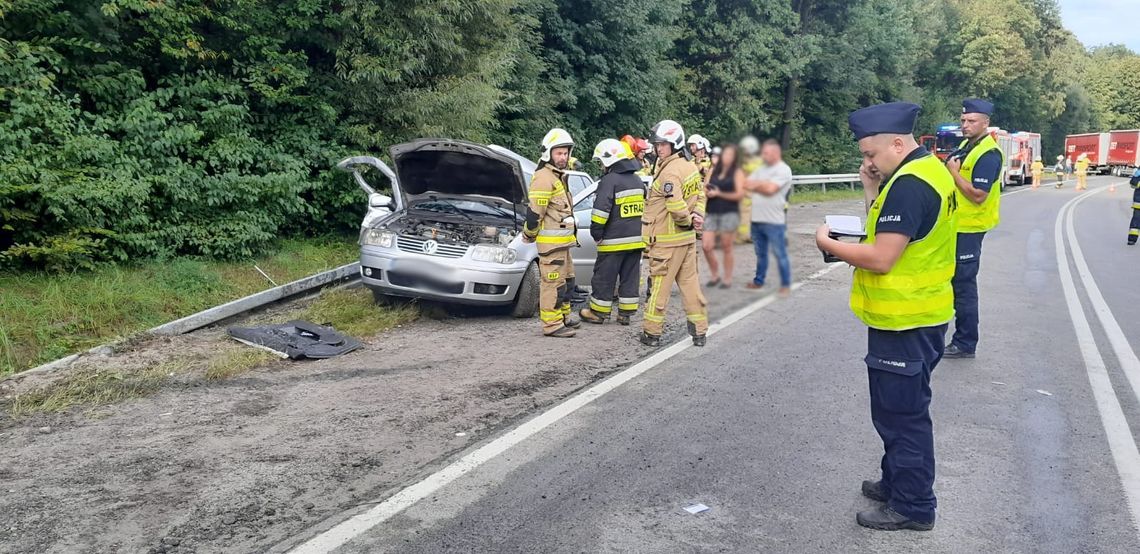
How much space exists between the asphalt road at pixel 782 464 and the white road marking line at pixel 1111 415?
19 millimetres

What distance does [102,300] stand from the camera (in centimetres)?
770

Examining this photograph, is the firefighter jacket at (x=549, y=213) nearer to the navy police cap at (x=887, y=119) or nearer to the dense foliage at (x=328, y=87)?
the dense foliage at (x=328, y=87)

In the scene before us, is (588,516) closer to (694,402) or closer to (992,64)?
(694,402)

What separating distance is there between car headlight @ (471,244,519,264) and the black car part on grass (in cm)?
149

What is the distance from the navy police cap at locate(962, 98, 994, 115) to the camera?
6.52 metres

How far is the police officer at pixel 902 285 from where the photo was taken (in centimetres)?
354

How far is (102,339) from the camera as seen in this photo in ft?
23.4

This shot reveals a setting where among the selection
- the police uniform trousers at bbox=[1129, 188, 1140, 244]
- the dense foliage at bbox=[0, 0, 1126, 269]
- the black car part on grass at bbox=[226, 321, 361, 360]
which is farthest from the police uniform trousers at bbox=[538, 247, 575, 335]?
the police uniform trousers at bbox=[1129, 188, 1140, 244]

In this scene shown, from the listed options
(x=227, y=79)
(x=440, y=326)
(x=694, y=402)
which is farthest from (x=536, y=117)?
(x=694, y=402)

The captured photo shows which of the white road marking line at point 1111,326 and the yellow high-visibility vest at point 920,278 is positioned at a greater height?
the yellow high-visibility vest at point 920,278

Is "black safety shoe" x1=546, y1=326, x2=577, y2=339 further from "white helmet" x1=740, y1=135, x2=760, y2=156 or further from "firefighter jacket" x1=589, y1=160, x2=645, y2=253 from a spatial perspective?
"white helmet" x1=740, y1=135, x2=760, y2=156

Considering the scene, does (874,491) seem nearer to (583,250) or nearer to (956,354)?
(956,354)

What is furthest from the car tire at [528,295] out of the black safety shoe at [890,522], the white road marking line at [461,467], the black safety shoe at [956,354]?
the black safety shoe at [890,522]

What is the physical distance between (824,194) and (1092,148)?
62.7m
